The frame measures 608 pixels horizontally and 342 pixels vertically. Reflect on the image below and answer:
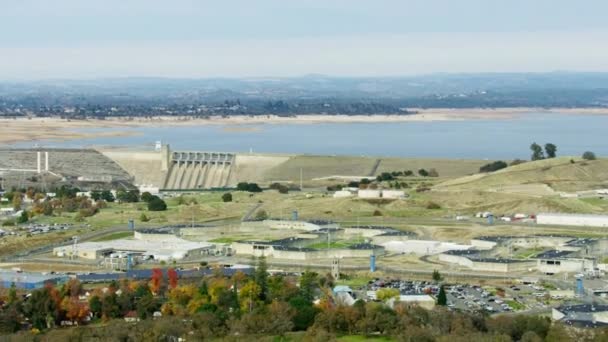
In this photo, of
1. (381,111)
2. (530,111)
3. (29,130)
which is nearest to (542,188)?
(29,130)

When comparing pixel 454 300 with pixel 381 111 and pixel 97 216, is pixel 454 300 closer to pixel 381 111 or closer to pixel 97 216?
pixel 97 216

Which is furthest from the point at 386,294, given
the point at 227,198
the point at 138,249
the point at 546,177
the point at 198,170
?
the point at 198,170

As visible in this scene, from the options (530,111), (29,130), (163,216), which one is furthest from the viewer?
(530,111)

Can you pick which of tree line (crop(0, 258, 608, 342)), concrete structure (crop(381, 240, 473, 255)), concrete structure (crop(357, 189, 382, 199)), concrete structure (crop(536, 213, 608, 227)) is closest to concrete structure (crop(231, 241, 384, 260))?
concrete structure (crop(381, 240, 473, 255))

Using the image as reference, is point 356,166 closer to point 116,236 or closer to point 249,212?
point 249,212

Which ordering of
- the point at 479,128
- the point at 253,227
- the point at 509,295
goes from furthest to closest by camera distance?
the point at 479,128 → the point at 253,227 → the point at 509,295

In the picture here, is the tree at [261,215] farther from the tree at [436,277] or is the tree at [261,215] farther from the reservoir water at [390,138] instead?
the reservoir water at [390,138]
